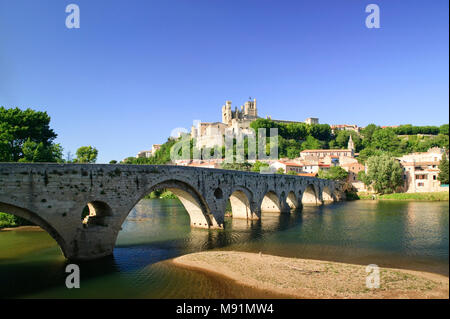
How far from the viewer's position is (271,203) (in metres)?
45.4

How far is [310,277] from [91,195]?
43.6ft

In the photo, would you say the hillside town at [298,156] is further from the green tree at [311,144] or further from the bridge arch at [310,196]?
the bridge arch at [310,196]

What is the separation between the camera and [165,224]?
3403cm

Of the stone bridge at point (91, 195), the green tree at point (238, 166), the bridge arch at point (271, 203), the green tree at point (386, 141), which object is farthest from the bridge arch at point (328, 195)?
the green tree at point (386, 141)

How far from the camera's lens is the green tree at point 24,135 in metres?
31.3

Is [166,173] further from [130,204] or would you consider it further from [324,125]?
[324,125]

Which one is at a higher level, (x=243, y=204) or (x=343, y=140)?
(x=343, y=140)

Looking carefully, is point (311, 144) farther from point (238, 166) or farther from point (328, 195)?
point (328, 195)

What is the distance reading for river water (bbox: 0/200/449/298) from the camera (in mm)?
14016

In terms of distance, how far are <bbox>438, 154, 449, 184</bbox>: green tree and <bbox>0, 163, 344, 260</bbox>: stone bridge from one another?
55.6 feet

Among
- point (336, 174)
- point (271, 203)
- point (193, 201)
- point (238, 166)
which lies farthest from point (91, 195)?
point (336, 174)

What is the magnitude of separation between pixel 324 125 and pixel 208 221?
115m

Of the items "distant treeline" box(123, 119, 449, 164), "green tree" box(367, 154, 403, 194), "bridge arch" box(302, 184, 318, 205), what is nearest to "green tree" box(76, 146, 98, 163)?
"distant treeline" box(123, 119, 449, 164)
